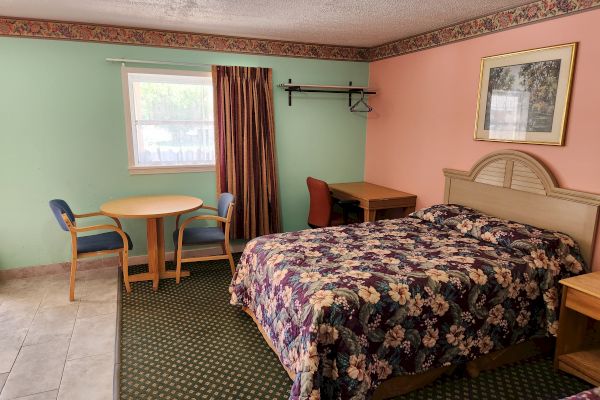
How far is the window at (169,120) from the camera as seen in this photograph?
404cm

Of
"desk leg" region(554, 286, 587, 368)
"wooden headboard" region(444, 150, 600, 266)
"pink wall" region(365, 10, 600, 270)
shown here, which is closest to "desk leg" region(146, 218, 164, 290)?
"pink wall" region(365, 10, 600, 270)

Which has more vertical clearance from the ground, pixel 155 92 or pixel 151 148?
pixel 155 92

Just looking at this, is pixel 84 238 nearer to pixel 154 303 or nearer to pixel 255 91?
pixel 154 303

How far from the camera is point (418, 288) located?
2232 millimetres

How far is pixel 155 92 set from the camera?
13.5 feet

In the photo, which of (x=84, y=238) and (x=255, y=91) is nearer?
(x=84, y=238)

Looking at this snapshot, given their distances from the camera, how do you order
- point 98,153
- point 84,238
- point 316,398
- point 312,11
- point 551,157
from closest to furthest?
point 316,398 → point 551,157 → point 312,11 → point 84,238 → point 98,153

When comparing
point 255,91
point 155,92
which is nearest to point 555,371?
point 255,91

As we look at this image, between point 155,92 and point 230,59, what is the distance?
2.74 feet

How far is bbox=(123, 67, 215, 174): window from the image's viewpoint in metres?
4.04

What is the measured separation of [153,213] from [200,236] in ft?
1.74

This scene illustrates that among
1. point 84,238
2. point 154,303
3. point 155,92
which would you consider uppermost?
point 155,92

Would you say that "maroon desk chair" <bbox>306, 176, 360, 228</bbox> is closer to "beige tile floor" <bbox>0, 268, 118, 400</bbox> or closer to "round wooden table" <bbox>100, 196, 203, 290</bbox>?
"round wooden table" <bbox>100, 196, 203, 290</bbox>

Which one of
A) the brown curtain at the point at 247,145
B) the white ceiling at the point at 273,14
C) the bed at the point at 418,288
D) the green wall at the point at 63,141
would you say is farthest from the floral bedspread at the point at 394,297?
the green wall at the point at 63,141
